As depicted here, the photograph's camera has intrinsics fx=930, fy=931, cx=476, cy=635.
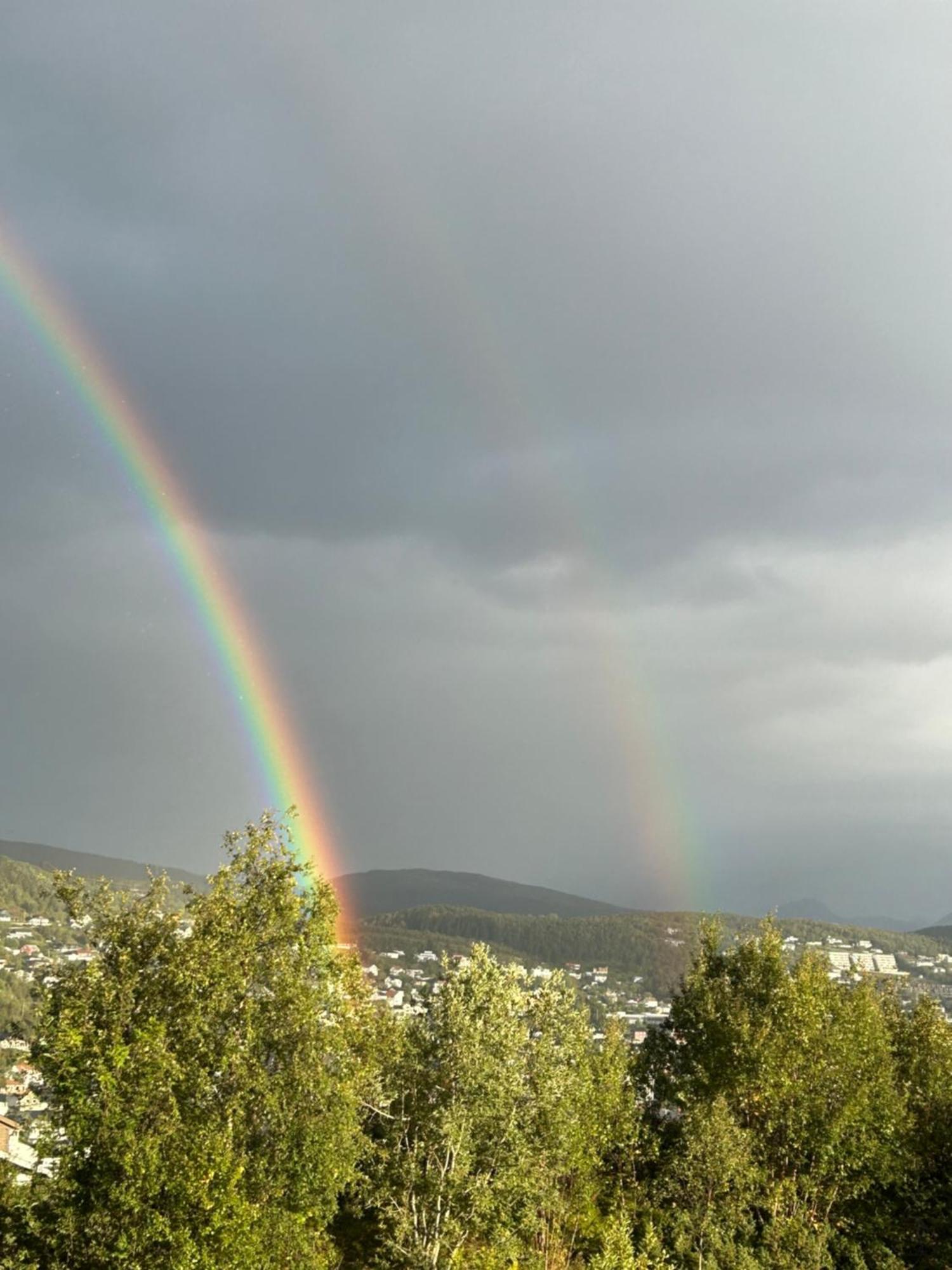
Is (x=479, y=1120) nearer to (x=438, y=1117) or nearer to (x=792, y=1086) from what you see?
(x=438, y=1117)

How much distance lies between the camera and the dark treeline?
1864 cm

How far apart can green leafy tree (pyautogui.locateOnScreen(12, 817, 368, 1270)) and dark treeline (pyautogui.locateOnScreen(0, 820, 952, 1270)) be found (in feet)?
0.20

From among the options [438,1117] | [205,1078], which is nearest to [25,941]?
[438,1117]

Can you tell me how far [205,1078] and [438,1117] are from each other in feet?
27.0

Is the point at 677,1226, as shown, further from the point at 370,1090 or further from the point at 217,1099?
the point at 217,1099

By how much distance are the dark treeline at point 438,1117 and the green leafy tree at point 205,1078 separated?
62 millimetres

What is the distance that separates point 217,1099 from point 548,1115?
436 inches

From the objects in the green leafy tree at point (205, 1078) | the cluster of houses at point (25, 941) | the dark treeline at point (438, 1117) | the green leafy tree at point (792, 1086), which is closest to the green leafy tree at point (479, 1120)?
the dark treeline at point (438, 1117)

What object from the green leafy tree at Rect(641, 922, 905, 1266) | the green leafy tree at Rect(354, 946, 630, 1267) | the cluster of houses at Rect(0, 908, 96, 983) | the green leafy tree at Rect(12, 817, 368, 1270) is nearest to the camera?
the green leafy tree at Rect(12, 817, 368, 1270)

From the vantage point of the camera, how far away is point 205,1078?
66.5ft

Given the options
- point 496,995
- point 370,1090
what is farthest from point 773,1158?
point 370,1090

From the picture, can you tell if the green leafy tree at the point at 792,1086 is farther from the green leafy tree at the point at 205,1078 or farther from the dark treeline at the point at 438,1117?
the green leafy tree at the point at 205,1078

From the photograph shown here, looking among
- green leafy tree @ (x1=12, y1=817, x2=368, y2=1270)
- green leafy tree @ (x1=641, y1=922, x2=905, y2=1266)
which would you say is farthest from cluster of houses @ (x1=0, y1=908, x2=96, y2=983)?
green leafy tree @ (x1=12, y1=817, x2=368, y2=1270)

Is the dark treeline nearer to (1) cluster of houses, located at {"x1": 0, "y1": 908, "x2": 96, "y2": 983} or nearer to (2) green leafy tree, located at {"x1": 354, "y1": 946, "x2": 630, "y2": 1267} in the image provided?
(2) green leafy tree, located at {"x1": 354, "y1": 946, "x2": 630, "y2": 1267}
